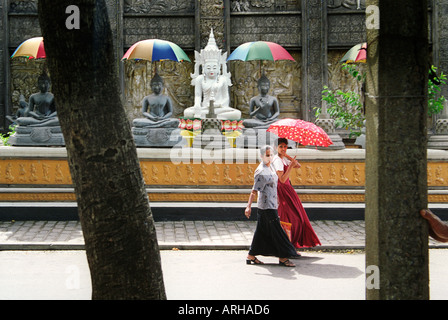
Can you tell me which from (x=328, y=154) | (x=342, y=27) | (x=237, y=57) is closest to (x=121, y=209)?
(x=328, y=154)

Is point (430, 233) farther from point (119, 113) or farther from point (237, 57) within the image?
point (237, 57)

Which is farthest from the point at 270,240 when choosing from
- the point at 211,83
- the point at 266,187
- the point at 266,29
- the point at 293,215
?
the point at 266,29

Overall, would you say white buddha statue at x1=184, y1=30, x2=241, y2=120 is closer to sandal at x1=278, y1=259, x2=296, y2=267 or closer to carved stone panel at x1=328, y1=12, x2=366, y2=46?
carved stone panel at x1=328, y1=12, x2=366, y2=46

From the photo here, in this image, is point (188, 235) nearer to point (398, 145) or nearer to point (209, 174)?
point (209, 174)

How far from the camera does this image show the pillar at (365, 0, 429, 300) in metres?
3.30

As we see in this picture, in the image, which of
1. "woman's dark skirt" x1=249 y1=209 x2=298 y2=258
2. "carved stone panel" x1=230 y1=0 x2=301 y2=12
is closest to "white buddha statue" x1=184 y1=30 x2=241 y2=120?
"carved stone panel" x1=230 y1=0 x2=301 y2=12

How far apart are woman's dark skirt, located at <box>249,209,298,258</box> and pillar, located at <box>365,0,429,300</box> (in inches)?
173

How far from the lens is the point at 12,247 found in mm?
8727

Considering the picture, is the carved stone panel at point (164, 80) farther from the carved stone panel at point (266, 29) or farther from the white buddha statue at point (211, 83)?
the white buddha statue at point (211, 83)

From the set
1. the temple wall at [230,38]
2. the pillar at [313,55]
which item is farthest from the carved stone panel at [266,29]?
the pillar at [313,55]

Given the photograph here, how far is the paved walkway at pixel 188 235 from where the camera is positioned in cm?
889

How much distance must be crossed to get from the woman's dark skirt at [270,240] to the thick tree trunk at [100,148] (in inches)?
179

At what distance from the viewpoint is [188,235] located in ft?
31.9

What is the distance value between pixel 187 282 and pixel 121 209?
3.74 m
